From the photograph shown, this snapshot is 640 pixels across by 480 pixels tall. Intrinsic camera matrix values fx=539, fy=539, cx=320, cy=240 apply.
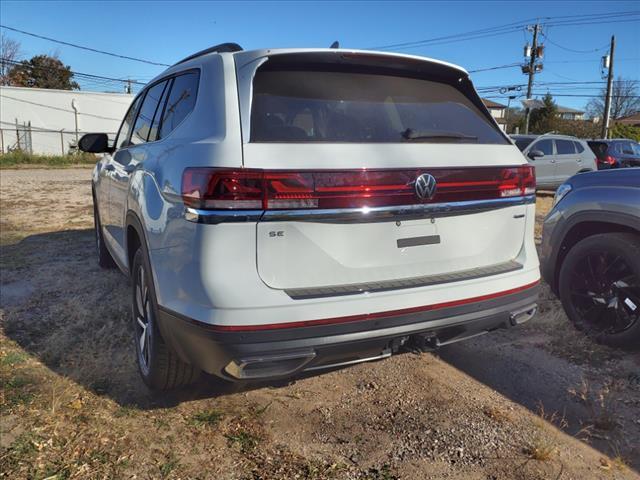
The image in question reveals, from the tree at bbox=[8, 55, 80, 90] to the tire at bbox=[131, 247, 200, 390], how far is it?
5648 cm

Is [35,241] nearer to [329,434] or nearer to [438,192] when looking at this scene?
[329,434]

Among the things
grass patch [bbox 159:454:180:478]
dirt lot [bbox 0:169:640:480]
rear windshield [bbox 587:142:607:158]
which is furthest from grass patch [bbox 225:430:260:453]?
rear windshield [bbox 587:142:607:158]

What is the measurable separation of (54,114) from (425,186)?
3821 cm

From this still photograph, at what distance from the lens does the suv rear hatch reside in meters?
2.22

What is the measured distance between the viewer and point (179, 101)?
3059mm

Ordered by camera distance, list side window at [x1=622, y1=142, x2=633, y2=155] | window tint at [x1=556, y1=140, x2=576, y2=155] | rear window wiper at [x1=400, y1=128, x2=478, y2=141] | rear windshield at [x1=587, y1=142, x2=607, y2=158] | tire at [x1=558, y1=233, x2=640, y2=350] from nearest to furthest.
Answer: rear window wiper at [x1=400, y1=128, x2=478, y2=141] → tire at [x1=558, y1=233, x2=640, y2=350] → window tint at [x1=556, y1=140, x2=576, y2=155] → rear windshield at [x1=587, y1=142, x2=607, y2=158] → side window at [x1=622, y1=142, x2=633, y2=155]

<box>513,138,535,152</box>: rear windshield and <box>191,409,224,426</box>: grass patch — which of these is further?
<box>513,138,535,152</box>: rear windshield

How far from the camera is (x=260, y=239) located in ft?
7.14


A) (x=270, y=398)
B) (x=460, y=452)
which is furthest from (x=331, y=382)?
(x=460, y=452)

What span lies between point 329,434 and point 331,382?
567 mm

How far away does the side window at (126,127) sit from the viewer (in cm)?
442

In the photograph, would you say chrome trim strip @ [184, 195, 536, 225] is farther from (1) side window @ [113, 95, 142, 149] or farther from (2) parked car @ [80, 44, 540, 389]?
(1) side window @ [113, 95, 142, 149]

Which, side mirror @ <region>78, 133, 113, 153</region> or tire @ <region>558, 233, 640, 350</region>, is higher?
side mirror @ <region>78, 133, 113, 153</region>

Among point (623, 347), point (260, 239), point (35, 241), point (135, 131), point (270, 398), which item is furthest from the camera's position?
point (35, 241)
